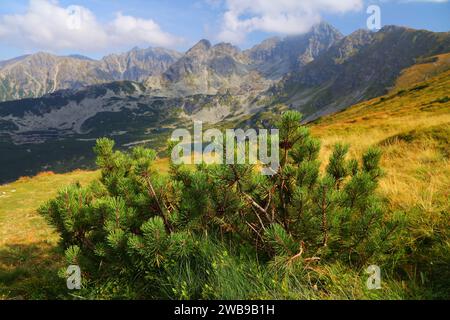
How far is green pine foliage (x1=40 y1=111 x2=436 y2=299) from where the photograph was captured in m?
4.32

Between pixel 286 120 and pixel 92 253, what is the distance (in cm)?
369

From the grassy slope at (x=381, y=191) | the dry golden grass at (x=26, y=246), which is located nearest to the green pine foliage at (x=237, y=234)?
the dry golden grass at (x=26, y=246)

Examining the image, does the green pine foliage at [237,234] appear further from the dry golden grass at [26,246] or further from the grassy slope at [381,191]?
the grassy slope at [381,191]

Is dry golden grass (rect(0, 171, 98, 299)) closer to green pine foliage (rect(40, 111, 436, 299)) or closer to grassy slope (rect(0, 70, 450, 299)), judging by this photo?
grassy slope (rect(0, 70, 450, 299))

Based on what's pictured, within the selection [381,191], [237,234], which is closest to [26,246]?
[237,234]

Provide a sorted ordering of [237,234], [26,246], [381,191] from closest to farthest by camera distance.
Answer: [237,234] < [381,191] < [26,246]

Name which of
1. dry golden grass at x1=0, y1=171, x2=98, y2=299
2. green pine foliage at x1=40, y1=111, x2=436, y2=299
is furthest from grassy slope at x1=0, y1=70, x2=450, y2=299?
green pine foliage at x1=40, y1=111, x2=436, y2=299

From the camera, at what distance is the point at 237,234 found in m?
5.27

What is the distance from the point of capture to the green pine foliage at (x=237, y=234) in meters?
4.32

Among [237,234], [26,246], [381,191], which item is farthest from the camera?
[26,246]

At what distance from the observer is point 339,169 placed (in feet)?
18.9

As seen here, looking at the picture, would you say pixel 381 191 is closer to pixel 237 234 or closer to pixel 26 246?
pixel 237 234
